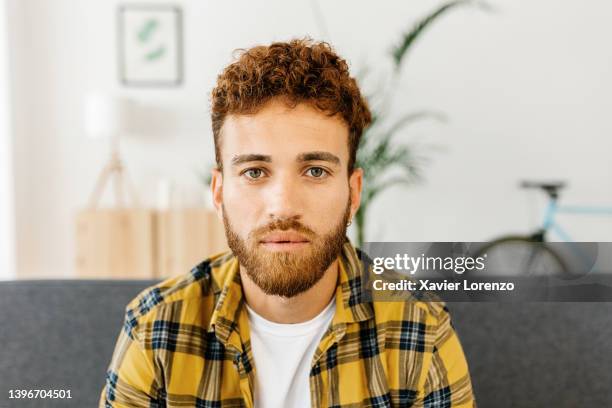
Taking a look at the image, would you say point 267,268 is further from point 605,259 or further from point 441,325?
point 605,259

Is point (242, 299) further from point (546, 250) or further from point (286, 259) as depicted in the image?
point (546, 250)

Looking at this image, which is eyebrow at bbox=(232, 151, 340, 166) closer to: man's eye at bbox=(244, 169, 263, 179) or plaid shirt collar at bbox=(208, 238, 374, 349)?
man's eye at bbox=(244, 169, 263, 179)

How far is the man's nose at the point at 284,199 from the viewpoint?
95cm

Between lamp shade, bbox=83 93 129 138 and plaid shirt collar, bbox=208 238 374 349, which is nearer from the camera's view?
plaid shirt collar, bbox=208 238 374 349

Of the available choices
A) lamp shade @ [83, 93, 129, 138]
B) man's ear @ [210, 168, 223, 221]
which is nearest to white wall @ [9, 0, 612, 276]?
lamp shade @ [83, 93, 129, 138]

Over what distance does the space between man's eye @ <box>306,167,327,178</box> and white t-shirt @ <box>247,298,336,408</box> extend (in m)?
0.29

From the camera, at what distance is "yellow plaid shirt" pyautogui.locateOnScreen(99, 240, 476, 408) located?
1030mm

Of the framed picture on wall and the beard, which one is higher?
the framed picture on wall

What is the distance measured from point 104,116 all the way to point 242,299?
7.33ft

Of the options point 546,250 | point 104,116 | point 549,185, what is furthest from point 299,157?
point 549,185

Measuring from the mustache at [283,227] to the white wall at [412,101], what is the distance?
2348 mm

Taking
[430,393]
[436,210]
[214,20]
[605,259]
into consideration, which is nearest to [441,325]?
[430,393]

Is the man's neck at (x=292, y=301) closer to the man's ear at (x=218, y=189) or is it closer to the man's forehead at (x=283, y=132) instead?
the man's ear at (x=218, y=189)

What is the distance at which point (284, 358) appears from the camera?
1.08 meters
